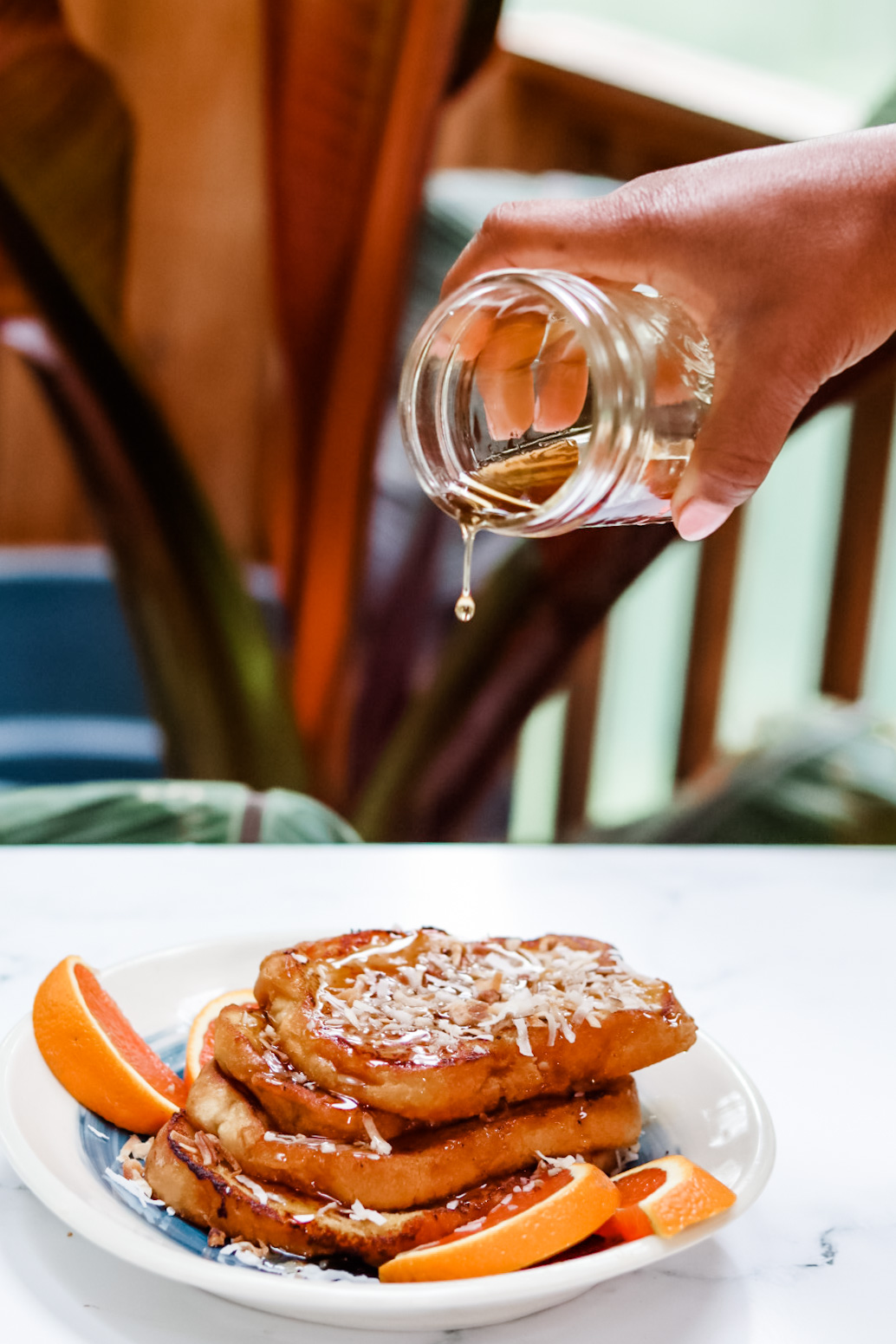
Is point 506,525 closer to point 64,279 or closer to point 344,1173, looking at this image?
point 344,1173

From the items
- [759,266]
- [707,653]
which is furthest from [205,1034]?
[707,653]

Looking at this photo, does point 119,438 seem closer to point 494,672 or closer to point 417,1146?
point 494,672

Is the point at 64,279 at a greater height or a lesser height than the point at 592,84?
lesser

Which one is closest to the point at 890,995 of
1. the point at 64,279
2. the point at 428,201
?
the point at 64,279

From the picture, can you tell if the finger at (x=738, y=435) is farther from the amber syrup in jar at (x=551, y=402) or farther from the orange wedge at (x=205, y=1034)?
the orange wedge at (x=205, y=1034)

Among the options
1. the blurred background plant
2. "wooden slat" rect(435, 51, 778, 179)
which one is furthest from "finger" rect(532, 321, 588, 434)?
"wooden slat" rect(435, 51, 778, 179)

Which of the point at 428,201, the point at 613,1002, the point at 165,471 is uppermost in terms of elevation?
the point at 428,201

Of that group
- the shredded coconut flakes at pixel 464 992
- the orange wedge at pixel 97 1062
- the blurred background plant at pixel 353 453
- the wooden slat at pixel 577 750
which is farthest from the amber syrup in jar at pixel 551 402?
the wooden slat at pixel 577 750
